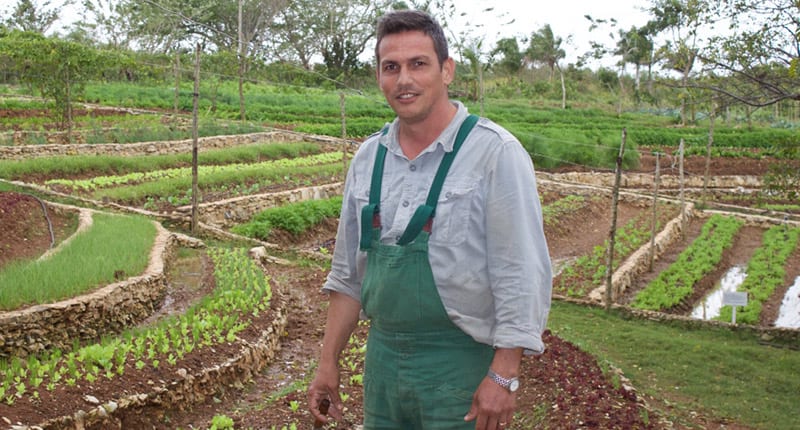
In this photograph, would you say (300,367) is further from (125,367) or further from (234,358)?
(125,367)

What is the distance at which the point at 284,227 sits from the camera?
55.4ft

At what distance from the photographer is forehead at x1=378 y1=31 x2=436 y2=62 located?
2.83 m

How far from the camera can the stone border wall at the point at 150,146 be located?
1908cm

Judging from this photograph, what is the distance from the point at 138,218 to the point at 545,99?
42.5 metres

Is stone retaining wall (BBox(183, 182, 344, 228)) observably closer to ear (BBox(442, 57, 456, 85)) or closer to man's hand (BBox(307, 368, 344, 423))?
man's hand (BBox(307, 368, 344, 423))

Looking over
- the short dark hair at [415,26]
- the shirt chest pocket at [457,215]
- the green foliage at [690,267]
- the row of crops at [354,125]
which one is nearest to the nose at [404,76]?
the short dark hair at [415,26]

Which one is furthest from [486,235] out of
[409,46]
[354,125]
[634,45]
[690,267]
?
[634,45]

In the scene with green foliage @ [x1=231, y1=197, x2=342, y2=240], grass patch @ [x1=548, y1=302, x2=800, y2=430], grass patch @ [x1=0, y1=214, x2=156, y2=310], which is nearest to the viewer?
grass patch @ [x1=548, y1=302, x2=800, y2=430]

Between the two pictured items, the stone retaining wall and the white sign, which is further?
the stone retaining wall

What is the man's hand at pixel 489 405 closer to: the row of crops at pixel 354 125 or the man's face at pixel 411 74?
the man's face at pixel 411 74

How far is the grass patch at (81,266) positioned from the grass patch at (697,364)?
17.1 ft

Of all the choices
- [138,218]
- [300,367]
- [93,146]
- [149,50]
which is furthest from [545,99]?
[300,367]

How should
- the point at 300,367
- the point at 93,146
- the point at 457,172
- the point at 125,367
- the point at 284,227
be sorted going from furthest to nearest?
1. the point at 93,146
2. the point at 284,227
3. the point at 300,367
4. the point at 125,367
5. the point at 457,172

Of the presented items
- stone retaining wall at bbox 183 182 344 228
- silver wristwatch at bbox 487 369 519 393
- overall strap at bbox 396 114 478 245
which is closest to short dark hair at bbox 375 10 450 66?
overall strap at bbox 396 114 478 245
